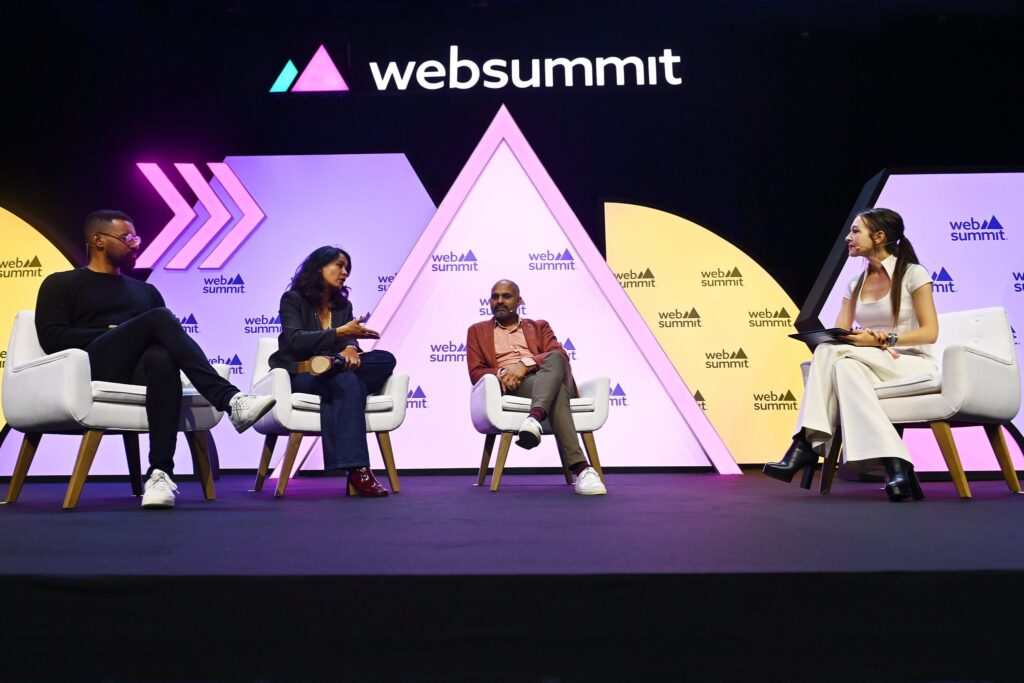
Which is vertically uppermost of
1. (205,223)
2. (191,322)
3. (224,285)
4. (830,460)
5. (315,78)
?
(315,78)

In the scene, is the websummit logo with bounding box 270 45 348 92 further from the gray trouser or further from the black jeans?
the black jeans

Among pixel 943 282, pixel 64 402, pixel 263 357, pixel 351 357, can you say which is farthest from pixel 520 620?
pixel 943 282

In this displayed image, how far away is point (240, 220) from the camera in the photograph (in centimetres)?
579

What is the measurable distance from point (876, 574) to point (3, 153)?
6.50m

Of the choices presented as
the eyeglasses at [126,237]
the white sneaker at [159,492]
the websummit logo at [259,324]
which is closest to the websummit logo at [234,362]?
the websummit logo at [259,324]

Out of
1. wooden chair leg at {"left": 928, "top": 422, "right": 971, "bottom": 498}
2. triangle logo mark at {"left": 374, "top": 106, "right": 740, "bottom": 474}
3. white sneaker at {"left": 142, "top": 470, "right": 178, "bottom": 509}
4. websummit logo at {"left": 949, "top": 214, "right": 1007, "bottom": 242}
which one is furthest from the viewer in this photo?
websummit logo at {"left": 949, "top": 214, "right": 1007, "bottom": 242}

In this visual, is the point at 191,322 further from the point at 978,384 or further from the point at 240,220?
the point at 978,384

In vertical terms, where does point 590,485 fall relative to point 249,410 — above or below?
below

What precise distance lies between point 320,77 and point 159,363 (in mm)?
3569

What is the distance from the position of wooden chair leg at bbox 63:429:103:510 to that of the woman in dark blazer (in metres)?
0.93

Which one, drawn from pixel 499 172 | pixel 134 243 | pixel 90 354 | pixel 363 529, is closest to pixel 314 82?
pixel 499 172

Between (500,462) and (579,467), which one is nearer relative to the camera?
(579,467)

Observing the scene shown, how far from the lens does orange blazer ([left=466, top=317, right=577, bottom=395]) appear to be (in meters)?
4.33

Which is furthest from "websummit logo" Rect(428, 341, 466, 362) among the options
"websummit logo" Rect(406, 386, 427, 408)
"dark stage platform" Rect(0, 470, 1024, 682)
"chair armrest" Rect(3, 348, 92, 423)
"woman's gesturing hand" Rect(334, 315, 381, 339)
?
"dark stage platform" Rect(0, 470, 1024, 682)
